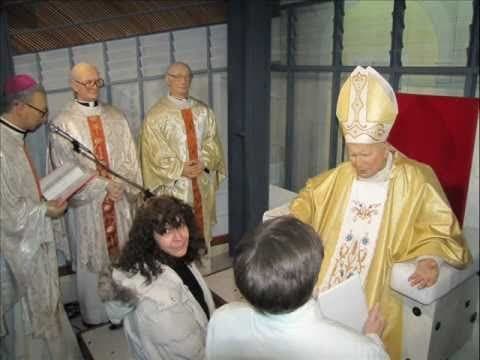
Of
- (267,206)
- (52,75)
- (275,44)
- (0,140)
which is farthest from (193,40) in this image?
(0,140)

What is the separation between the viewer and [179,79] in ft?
9.52

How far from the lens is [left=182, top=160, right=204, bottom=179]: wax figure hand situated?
9.86ft

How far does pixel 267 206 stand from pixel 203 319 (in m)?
2.05

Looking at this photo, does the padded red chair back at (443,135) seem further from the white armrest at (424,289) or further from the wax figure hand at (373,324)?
the wax figure hand at (373,324)

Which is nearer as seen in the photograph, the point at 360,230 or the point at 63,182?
the point at 360,230

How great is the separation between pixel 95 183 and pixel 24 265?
735 mm

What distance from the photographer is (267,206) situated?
370 centimetres

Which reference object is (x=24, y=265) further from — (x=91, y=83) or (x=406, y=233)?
(x=406, y=233)

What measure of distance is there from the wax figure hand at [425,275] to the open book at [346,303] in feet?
1.32

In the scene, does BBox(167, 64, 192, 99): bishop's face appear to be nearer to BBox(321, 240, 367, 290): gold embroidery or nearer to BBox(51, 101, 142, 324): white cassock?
BBox(51, 101, 142, 324): white cassock

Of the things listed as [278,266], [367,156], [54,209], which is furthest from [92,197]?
[278,266]

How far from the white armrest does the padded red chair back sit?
37 centimetres

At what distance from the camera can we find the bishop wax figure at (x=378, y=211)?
5.95 ft

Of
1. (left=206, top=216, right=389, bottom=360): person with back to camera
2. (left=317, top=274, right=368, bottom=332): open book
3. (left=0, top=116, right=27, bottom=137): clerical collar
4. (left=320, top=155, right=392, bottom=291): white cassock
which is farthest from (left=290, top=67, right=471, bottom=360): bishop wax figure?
(left=0, top=116, right=27, bottom=137): clerical collar
